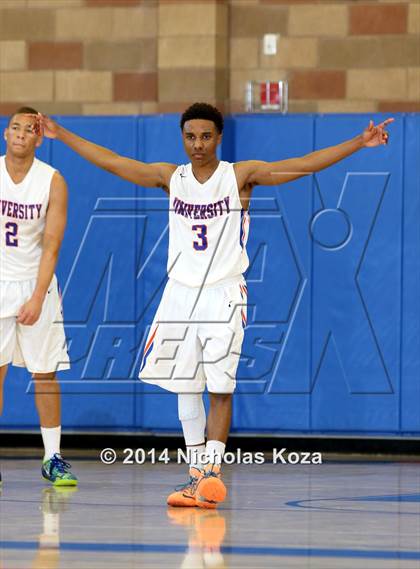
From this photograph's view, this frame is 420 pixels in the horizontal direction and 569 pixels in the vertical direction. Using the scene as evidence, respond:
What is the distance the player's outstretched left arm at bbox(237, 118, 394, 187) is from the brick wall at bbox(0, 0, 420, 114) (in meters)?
2.56

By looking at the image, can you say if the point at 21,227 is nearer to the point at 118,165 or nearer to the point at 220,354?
the point at 118,165

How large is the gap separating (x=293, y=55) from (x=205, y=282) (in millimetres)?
3173

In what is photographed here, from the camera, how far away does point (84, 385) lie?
9.95m

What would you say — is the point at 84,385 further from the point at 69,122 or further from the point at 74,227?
the point at 69,122

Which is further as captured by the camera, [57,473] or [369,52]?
[369,52]

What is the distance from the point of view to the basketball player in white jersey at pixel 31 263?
25.4 feet

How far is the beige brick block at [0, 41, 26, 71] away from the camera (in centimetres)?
1025

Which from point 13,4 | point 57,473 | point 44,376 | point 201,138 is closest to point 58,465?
point 57,473

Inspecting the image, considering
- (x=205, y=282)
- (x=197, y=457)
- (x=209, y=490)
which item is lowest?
(x=209, y=490)

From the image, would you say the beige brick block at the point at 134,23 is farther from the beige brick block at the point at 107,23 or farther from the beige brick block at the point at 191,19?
the beige brick block at the point at 191,19

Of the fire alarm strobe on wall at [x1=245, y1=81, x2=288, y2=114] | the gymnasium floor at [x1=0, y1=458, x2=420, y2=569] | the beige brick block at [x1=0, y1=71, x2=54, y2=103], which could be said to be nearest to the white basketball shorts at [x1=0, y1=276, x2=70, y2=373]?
the gymnasium floor at [x1=0, y1=458, x2=420, y2=569]

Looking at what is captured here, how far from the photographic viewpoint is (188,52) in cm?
977

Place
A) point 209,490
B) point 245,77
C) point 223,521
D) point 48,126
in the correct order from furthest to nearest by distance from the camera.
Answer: point 245,77 → point 48,126 → point 209,490 → point 223,521

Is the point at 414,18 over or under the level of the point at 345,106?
over
